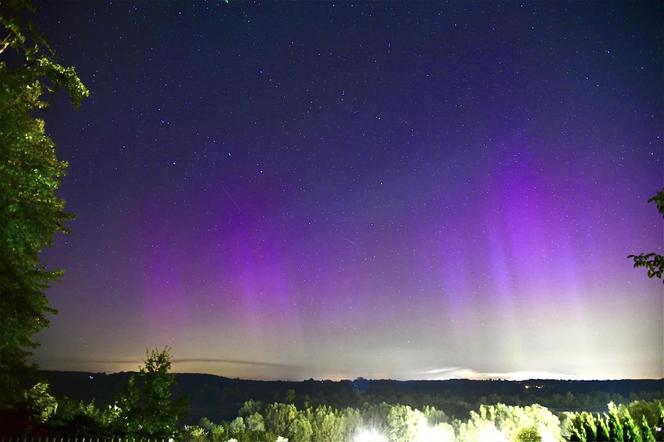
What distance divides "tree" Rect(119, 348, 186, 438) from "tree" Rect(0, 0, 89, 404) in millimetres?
8553

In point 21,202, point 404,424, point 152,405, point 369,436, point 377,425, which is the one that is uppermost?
point 21,202

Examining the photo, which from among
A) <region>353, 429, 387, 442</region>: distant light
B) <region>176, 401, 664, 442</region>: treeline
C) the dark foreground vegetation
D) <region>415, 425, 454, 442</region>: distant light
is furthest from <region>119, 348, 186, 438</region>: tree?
<region>415, 425, 454, 442</region>: distant light

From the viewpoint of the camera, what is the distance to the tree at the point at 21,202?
47.0 ft

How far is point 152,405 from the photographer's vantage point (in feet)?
84.4

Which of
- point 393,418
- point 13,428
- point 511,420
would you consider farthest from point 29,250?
point 393,418

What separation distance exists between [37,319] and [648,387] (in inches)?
8758

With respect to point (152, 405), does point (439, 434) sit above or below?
below

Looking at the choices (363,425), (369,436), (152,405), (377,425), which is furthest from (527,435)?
(377,425)

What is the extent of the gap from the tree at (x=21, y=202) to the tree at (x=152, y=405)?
8553 mm

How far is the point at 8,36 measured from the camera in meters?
14.9

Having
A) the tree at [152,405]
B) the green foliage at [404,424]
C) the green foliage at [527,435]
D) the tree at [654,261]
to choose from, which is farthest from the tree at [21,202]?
the green foliage at [404,424]

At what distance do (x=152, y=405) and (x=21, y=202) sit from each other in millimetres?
14357

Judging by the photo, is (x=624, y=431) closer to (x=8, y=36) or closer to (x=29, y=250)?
(x=29, y=250)

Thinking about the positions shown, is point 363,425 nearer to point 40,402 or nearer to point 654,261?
point 40,402
